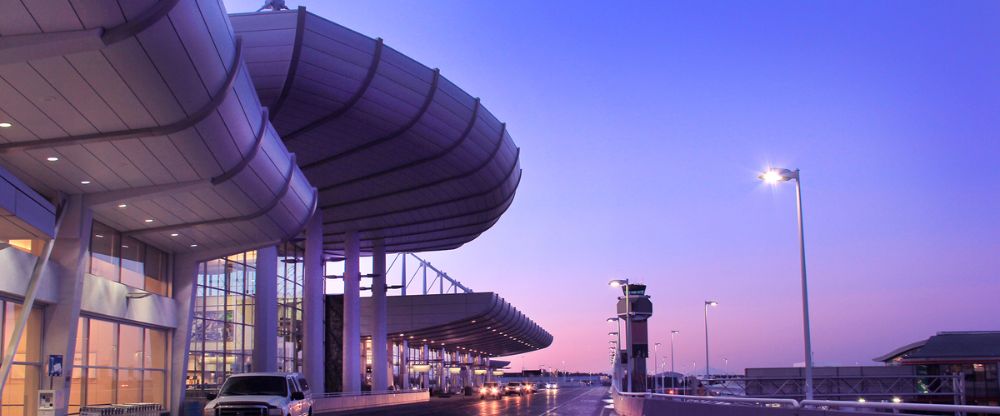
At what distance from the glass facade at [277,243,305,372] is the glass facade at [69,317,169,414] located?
25.6 meters

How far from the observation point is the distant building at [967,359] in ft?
131

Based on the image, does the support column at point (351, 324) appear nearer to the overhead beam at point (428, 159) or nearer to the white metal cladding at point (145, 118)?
the overhead beam at point (428, 159)

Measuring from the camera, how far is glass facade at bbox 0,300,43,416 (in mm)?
26641

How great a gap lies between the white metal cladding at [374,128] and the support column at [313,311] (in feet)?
7.23

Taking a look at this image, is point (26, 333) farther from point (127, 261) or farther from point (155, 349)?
point (155, 349)

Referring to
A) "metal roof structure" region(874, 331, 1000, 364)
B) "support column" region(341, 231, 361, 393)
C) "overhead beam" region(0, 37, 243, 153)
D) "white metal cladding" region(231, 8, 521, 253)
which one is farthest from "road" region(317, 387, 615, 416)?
"overhead beam" region(0, 37, 243, 153)

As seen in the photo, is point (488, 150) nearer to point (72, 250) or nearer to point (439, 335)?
point (72, 250)

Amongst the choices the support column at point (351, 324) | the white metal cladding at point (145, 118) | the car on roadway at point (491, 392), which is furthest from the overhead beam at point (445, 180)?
the car on roadway at point (491, 392)

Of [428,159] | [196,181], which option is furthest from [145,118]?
[428,159]

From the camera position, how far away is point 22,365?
2728 centimetres

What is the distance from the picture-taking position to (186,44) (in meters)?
17.7

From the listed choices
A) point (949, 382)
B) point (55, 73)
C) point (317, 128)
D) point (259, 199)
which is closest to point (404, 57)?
point (317, 128)

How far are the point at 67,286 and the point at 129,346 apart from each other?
7.36 metres

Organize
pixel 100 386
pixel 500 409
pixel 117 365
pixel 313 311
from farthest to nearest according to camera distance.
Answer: pixel 313 311 < pixel 500 409 < pixel 117 365 < pixel 100 386
